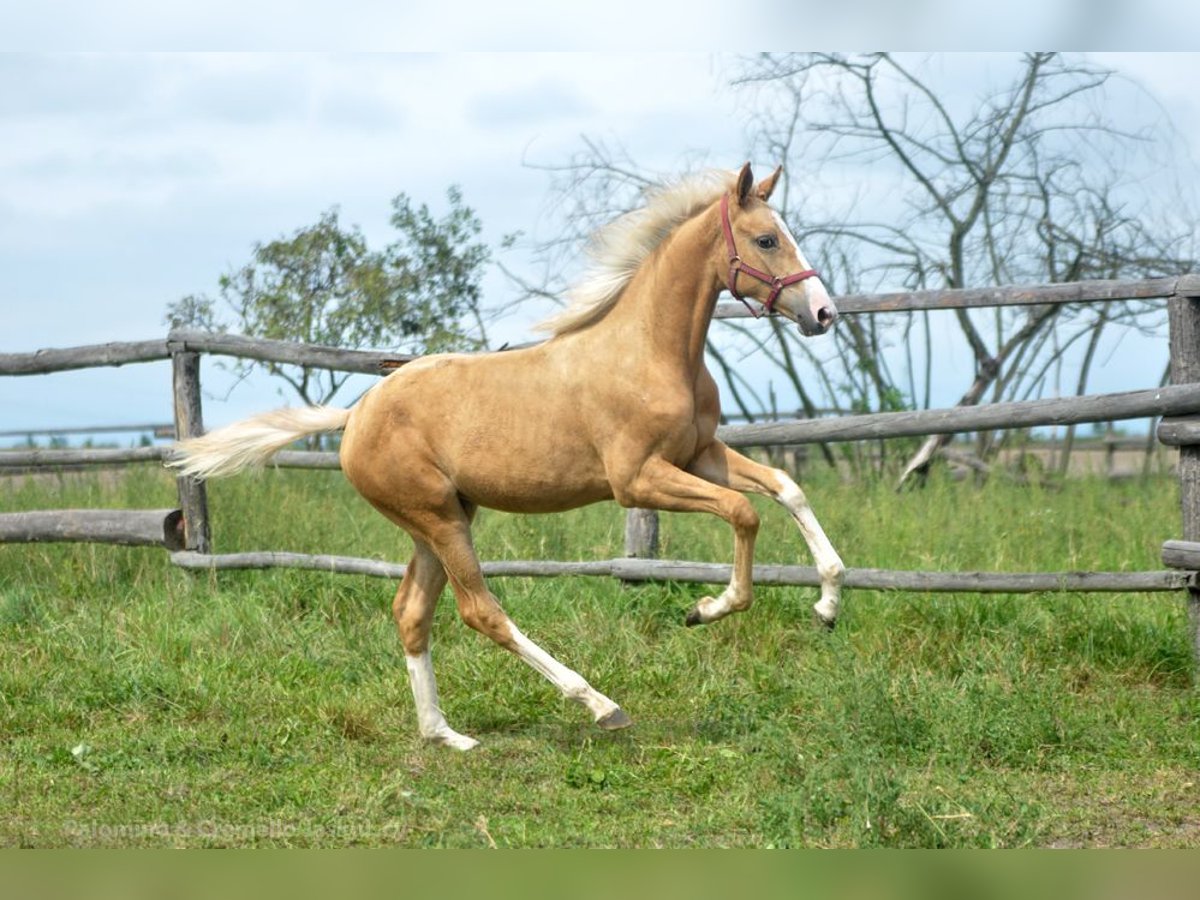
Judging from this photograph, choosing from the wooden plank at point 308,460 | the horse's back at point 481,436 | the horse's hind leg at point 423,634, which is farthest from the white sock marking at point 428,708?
the wooden plank at point 308,460

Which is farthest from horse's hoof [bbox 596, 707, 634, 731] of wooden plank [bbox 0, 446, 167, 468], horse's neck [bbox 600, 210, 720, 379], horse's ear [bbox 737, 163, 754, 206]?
wooden plank [bbox 0, 446, 167, 468]

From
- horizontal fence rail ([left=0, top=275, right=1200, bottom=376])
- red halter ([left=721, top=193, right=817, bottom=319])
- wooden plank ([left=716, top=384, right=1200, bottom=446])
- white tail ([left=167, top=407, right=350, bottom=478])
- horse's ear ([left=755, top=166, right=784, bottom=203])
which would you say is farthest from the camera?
horizontal fence rail ([left=0, top=275, right=1200, bottom=376])

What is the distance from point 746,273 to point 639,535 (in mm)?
2979

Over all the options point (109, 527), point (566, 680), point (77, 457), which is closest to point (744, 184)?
point (566, 680)

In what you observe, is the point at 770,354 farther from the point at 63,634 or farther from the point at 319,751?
the point at 319,751

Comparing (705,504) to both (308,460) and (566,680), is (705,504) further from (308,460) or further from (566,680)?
(308,460)

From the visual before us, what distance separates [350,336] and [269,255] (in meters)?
2.04

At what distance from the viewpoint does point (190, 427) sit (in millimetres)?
9461

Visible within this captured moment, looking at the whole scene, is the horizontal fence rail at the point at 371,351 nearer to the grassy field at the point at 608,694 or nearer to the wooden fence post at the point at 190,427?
the wooden fence post at the point at 190,427

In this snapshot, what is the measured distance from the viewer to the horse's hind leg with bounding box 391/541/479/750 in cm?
604

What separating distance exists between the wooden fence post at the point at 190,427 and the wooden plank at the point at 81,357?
7.2 inches

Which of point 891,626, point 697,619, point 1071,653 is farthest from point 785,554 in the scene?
point 697,619

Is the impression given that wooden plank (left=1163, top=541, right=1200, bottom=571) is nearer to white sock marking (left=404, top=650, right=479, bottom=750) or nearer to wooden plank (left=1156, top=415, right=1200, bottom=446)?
wooden plank (left=1156, top=415, right=1200, bottom=446)

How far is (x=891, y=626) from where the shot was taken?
723cm
